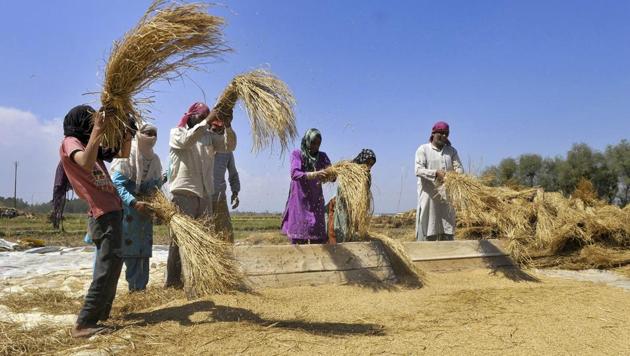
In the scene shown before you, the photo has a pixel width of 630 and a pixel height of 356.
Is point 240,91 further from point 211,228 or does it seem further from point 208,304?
point 208,304

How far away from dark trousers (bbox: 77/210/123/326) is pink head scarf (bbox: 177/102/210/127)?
3.68 ft

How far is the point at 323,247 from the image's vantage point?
3.84m

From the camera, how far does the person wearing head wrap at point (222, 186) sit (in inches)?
149

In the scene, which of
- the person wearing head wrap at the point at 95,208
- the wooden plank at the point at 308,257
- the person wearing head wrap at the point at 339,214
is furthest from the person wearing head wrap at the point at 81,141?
the person wearing head wrap at the point at 339,214

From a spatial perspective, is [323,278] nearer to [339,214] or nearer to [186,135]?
[339,214]

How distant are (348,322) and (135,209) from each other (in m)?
2.17

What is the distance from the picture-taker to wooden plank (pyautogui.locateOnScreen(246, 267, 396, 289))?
3457 mm

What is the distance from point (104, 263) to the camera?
2.67 meters

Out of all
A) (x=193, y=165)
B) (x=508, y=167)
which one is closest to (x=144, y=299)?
(x=193, y=165)

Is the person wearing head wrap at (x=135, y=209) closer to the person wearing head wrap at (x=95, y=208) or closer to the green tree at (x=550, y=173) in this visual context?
the person wearing head wrap at (x=95, y=208)

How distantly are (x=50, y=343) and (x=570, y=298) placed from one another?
3.66 meters

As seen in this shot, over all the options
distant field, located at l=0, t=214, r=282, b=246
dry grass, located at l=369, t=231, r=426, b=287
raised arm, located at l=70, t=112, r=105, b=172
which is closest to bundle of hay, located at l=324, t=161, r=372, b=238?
dry grass, located at l=369, t=231, r=426, b=287

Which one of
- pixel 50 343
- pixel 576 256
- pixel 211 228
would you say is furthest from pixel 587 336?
pixel 576 256

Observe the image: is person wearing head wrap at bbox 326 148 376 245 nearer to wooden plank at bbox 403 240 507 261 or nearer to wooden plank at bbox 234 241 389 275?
wooden plank at bbox 234 241 389 275
